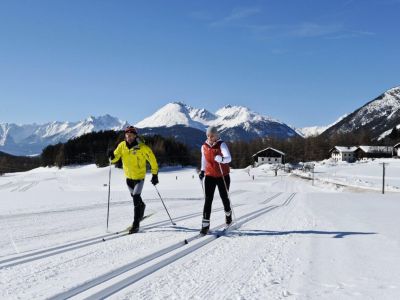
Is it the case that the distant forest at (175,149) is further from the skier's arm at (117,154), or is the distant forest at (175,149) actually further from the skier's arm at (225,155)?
the skier's arm at (225,155)

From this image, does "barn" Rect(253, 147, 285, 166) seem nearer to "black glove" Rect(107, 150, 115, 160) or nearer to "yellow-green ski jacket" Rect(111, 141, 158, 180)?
"black glove" Rect(107, 150, 115, 160)

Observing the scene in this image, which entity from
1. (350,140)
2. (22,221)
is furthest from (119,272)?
(350,140)

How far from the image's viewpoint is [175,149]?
466 feet

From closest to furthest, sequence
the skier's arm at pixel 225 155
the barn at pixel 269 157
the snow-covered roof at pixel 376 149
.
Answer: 1. the skier's arm at pixel 225 155
2. the barn at pixel 269 157
3. the snow-covered roof at pixel 376 149

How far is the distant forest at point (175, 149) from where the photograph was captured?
5443 inches

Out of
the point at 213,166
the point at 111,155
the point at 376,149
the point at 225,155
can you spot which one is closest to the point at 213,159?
the point at 213,166

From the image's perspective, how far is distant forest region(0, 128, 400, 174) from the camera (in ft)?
454

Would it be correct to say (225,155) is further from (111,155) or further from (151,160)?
(111,155)

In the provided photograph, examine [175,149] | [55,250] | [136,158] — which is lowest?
[55,250]

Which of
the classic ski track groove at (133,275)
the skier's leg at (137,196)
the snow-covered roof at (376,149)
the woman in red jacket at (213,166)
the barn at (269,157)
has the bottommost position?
the classic ski track groove at (133,275)

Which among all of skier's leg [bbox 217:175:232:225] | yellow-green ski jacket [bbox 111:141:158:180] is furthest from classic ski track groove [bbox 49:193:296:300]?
yellow-green ski jacket [bbox 111:141:158:180]

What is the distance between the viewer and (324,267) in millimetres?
5324

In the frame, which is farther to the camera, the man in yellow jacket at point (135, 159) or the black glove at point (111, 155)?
the black glove at point (111, 155)

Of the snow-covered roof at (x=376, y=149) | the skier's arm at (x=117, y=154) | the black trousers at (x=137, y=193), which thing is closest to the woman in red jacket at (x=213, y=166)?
the black trousers at (x=137, y=193)
